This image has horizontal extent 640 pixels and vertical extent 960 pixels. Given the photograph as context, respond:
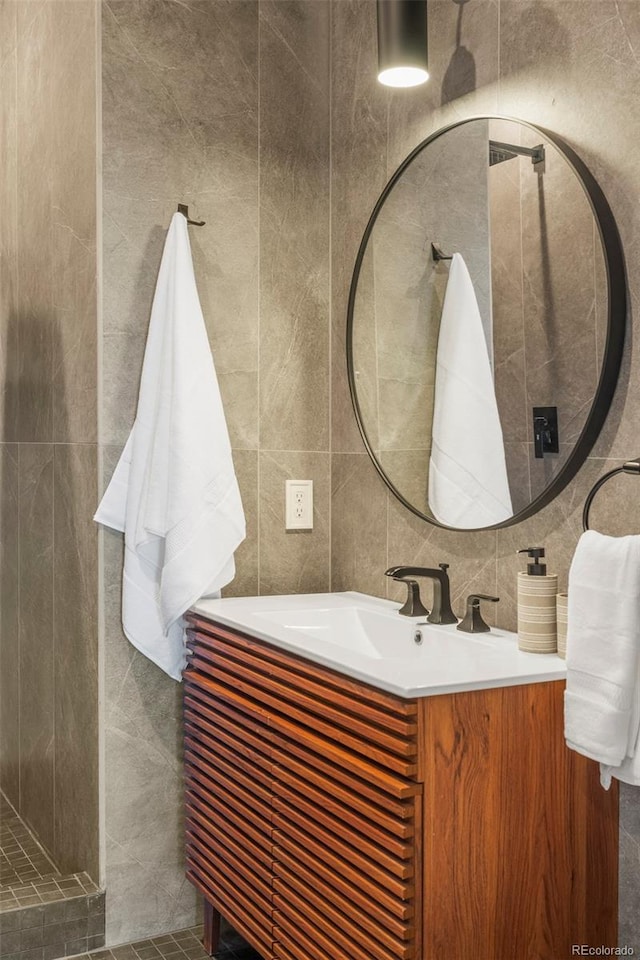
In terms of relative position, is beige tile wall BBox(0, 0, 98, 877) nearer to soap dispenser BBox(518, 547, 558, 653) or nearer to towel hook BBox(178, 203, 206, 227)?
towel hook BBox(178, 203, 206, 227)

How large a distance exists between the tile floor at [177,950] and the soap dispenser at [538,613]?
1122 millimetres

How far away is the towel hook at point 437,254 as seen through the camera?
2.05m

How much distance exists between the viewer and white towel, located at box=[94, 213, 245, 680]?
2.19 metres

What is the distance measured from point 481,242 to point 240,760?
1.18 metres

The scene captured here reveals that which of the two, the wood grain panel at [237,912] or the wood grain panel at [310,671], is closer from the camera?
the wood grain panel at [310,671]

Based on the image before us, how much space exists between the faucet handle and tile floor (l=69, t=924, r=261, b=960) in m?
0.99

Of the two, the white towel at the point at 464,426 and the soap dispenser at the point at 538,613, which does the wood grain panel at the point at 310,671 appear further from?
the white towel at the point at 464,426

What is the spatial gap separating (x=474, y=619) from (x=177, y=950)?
3.70 ft

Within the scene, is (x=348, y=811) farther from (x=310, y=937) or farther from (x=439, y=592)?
(x=439, y=592)

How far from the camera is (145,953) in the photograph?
223cm

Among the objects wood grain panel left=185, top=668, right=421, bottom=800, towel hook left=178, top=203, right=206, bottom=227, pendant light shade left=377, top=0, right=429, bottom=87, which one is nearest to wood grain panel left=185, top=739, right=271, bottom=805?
wood grain panel left=185, top=668, right=421, bottom=800

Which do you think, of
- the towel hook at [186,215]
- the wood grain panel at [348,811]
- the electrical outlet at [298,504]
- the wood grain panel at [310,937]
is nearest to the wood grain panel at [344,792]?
the wood grain panel at [348,811]

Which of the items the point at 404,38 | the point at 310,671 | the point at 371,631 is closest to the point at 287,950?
the point at 310,671

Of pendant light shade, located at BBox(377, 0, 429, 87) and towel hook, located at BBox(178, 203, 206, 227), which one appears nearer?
pendant light shade, located at BBox(377, 0, 429, 87)
